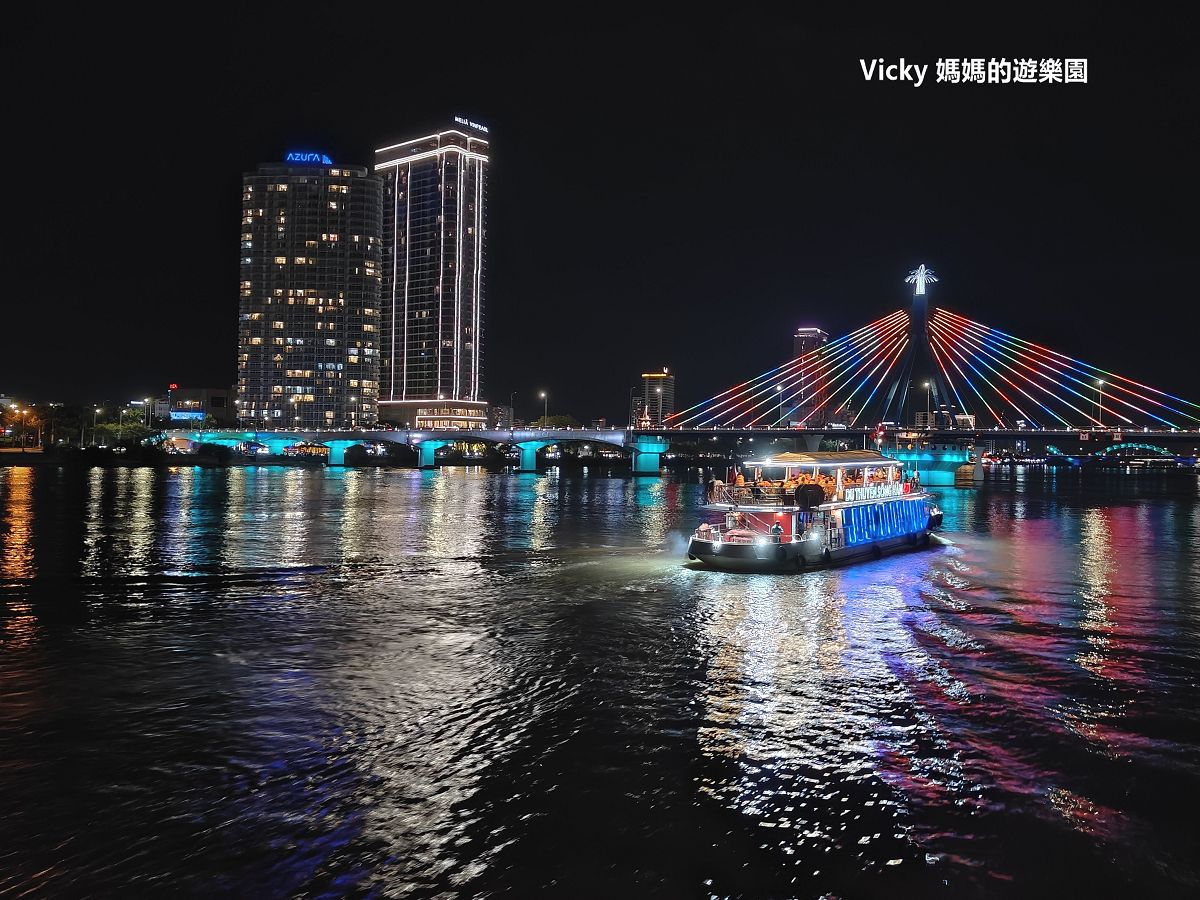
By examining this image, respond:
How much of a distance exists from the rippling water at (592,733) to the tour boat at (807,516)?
167 cm

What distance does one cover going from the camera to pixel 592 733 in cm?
1455

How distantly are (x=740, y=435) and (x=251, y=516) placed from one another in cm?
8043

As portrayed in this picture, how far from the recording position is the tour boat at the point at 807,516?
32.5m

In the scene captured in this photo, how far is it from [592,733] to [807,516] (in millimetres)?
20879

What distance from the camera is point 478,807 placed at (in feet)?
38.0

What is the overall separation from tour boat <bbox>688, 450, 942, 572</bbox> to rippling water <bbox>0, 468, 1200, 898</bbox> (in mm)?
1674

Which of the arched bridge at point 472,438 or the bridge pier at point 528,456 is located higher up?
the arched bridge at point 472,438

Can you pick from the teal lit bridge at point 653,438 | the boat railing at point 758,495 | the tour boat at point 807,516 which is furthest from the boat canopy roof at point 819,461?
the teal lit bridge at point 653,438

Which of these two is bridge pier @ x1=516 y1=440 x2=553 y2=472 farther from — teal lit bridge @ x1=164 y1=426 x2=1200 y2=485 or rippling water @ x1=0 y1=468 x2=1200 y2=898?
rippling water @ x1=0 y1=468 x2=1200 y2=898

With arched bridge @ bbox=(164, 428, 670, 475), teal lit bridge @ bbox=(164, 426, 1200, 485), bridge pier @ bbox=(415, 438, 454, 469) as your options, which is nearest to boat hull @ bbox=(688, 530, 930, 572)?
teal lit bridge @ bbox=(164, 426, 1200, 485)

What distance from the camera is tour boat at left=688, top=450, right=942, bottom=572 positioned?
1281 inches

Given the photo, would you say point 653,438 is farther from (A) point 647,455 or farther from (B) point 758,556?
(B) point 758,556

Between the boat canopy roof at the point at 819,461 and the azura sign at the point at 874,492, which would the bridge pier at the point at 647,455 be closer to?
the azura sign at the point at 874,492

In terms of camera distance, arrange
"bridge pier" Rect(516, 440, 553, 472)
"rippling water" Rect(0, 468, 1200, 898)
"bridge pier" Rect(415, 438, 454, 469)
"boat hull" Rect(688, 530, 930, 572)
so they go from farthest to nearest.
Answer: "bridge pier" Rect(415, 438, 454, 469) < "bridge pier" Rect(516, 440, 553, 472) < "boat hull" Rect(688, 530, 930, 572) < "rippling water" Rect(0, 468, 1200, 898)
